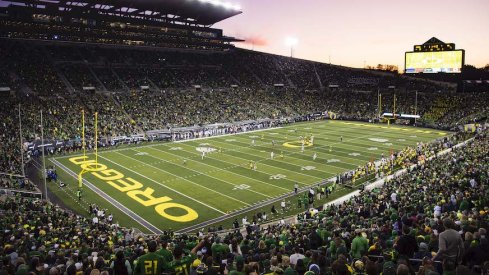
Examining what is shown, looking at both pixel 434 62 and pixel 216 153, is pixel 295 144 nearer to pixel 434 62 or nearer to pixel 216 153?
pixel 216 153

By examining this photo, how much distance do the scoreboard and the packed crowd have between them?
125 feet

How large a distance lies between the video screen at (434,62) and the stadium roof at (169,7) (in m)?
26.2

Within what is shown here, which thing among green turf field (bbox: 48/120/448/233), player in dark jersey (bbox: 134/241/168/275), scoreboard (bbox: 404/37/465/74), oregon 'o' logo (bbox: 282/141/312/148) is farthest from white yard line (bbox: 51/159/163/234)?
scoreboard (bbox: 404/37/465/74)

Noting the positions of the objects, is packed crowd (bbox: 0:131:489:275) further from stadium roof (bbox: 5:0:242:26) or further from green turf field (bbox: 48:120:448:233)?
stadium roof (bbox: 5:0:242:26)

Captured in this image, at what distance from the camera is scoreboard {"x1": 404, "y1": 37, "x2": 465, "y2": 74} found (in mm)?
52156

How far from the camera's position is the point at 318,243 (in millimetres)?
9133

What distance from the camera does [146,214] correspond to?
20.0 meters

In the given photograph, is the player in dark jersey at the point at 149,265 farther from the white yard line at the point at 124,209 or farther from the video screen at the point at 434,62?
the video screen at the point at 434,62

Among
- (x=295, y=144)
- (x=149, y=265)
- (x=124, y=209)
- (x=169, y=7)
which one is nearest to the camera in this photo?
(x=149, y=265)

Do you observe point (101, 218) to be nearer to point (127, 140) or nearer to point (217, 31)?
point (127, 140)

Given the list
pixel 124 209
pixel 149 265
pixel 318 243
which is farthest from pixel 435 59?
pixel 149 265

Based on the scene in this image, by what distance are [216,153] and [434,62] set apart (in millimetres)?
36756

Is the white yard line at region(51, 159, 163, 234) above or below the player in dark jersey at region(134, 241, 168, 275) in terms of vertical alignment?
below

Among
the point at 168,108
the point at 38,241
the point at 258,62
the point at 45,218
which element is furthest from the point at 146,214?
the point at 258,62
